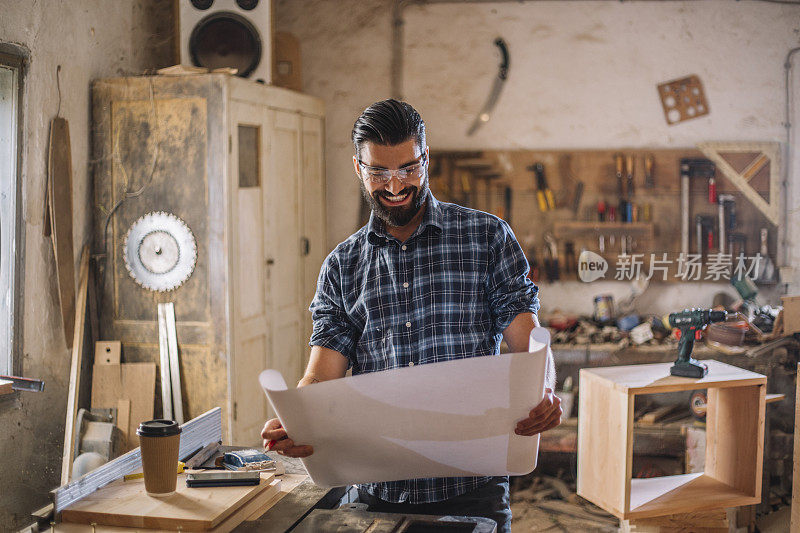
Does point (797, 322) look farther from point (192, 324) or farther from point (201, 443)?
point (201, 443)

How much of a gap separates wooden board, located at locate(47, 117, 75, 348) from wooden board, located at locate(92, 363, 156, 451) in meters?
0.25

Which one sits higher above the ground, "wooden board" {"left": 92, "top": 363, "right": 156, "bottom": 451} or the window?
the window

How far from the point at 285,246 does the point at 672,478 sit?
239cm

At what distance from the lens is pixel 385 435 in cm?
163

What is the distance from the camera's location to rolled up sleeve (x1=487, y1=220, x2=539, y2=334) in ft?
6.44

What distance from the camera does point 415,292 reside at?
2029 millimetres

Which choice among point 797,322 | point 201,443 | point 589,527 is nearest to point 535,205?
point 797,322

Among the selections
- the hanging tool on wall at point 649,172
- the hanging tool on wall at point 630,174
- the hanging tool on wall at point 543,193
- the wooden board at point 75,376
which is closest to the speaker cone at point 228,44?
the wooden board at point 75,376

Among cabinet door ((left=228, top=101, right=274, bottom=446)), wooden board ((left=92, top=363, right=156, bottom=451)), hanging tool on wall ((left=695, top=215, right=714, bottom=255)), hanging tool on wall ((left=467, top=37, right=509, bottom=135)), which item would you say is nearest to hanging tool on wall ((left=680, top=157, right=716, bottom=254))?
hanging tool on wall ((left=695, top=215, right=714, bottom=255))

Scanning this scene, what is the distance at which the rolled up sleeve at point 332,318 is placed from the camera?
2.05m

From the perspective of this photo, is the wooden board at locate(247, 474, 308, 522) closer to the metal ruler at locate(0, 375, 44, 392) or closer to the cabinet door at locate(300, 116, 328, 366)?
the metal ruler at locate(0, 375, 44, 392)

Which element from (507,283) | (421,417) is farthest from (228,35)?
(421,417)

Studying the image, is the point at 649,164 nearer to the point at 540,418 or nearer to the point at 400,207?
the point at 400,207

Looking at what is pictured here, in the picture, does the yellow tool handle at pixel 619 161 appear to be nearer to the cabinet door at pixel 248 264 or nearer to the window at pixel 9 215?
the cabinet door at pixel 248 264
